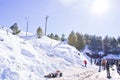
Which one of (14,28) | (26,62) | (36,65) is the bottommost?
(36,65)

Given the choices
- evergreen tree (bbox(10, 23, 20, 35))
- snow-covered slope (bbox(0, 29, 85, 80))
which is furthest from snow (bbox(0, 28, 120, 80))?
evergreen tree (bbox(10, 23, 20, 35))

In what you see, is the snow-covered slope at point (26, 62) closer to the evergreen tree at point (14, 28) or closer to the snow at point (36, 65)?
the snow at point (36, 65)

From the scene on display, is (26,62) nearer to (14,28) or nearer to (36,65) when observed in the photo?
(36,65)

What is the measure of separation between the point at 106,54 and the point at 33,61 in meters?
68.1

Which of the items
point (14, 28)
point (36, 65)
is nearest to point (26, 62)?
point (36, 65)

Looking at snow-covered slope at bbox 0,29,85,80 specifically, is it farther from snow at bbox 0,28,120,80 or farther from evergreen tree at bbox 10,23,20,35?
evergreen tree at bbox 10,23,20,35

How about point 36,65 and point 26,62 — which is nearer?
point 36,65

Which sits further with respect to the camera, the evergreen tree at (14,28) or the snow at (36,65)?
the evergreen tree at (14,28)

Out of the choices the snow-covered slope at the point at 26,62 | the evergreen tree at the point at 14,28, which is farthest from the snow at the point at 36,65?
the evergreen tree at the point at 14,28

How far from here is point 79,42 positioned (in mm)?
94625

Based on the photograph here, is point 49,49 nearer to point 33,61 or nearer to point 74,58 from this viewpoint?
point 74,58

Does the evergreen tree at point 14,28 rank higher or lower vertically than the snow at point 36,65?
higher

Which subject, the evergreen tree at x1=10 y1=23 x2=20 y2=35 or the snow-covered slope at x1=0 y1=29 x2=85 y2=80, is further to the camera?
the evergreen tree at x1=10 y1=23 x2=20 y2=35

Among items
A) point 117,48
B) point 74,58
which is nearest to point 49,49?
point 74,58
